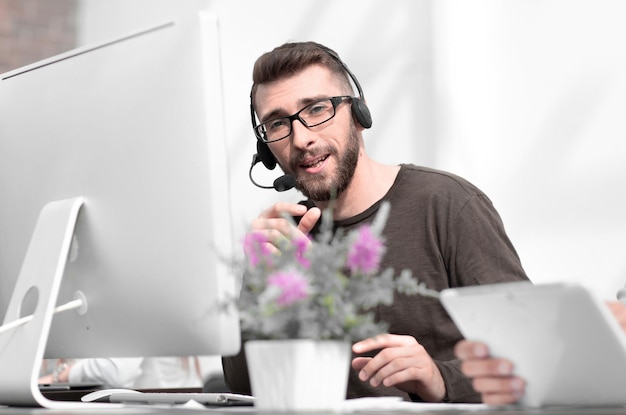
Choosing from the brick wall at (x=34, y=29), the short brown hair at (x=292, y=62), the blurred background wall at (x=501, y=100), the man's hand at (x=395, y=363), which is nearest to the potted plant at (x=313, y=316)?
the man's hand at (x=395, y=363)

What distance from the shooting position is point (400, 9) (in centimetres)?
362

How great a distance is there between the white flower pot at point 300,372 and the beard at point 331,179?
3.86 ft

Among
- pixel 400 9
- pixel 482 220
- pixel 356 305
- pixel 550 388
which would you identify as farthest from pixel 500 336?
pixel 400 9

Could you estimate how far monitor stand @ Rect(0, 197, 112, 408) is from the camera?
4.32ft

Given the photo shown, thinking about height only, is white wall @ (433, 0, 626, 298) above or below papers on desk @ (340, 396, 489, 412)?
above

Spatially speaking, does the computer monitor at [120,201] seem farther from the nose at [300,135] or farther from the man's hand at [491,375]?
the nose at [300,135]

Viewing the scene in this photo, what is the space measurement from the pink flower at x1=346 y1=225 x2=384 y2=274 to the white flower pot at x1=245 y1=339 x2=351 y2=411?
0.10 m

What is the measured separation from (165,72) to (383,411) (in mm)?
549

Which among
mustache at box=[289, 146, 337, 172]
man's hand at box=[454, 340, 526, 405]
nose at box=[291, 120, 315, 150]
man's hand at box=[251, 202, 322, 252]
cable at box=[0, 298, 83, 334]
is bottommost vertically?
man's hand at box=[454, 340, 526, 405]

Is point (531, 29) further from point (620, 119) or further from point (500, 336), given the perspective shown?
point (500, 336)

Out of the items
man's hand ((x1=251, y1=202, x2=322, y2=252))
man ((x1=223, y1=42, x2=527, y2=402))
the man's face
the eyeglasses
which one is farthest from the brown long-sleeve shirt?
man's hand ((x1=251, y1=202, x2=322, y2=252))

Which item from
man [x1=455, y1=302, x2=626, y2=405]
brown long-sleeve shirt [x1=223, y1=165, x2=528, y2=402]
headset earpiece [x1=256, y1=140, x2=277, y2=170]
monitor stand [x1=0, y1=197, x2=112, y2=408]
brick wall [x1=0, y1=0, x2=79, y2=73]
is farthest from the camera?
brick wall [x1=0, y1=0, x2=79, y2=73]

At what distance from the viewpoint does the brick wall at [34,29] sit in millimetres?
5125

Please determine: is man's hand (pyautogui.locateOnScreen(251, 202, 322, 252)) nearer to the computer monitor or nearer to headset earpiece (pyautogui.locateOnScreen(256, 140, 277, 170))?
the computer monitor
